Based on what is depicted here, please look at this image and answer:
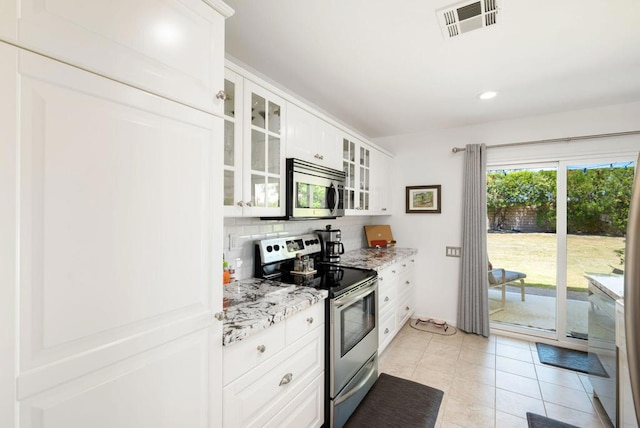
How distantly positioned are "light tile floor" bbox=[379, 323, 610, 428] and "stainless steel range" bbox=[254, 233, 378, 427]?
0.56 metres

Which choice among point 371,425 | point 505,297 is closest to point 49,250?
point 371,425

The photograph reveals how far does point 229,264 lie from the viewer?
1.95m

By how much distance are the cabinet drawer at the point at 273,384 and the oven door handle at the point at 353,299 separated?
184 millimetres

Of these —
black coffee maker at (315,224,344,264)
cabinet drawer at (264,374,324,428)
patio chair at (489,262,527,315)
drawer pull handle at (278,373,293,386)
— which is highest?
black coffee maker at (315,224,344,264)

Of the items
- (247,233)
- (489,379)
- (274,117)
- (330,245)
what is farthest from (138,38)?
(489,379)

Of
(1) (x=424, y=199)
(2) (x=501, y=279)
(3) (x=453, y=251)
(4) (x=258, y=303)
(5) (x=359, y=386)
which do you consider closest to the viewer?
(4) (x=258, y=303)

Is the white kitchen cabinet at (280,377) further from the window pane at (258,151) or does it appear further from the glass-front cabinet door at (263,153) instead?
the window pane at (258,151)

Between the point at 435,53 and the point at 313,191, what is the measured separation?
4.09ft

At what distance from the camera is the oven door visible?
1.79 m

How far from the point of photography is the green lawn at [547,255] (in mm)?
2873

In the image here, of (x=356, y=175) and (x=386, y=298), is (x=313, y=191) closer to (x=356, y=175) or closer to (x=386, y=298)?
(x=356, y=175)

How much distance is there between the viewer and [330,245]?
107 inches

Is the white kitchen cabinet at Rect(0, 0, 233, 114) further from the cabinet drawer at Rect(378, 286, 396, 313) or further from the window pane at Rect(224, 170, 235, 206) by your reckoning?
the cabinet drawer at Rect(378, 286, 396, 313)

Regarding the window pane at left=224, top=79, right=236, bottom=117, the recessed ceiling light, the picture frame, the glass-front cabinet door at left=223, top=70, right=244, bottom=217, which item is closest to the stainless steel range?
the glass-front cabinet door at left=223, top=70, right=244, bottom=217
